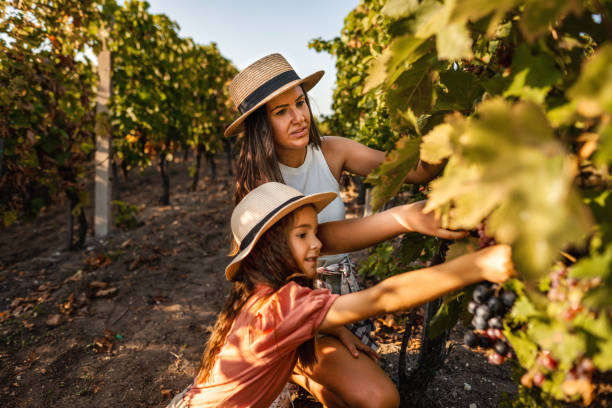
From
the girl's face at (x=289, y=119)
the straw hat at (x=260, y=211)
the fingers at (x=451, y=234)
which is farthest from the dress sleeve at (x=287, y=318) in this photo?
the girl's face at (x=289, y=119)

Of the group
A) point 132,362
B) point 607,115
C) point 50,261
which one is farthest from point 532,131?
point 50,261

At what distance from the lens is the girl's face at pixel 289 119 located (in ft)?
6.57

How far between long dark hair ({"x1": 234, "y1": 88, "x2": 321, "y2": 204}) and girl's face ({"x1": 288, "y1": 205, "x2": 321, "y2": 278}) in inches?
16.9

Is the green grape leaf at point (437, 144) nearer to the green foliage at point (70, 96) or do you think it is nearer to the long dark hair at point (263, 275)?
the long dark hair at point (263, 275)

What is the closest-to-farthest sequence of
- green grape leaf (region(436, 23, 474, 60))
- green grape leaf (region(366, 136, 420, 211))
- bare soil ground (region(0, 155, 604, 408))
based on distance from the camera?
green grape leaf (region(436, 23, 474, 60)) → green grape leaf (region(366, 136, 420, 211)) → bare soil ground (region(0, 155, 604, 408))

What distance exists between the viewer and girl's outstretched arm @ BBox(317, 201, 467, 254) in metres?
1.21

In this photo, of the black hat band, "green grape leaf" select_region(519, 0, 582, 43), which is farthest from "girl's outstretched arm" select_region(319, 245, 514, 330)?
the black hat band

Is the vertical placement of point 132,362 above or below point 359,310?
below

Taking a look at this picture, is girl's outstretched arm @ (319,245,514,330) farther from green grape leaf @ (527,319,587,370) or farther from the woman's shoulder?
the woman's shoulder

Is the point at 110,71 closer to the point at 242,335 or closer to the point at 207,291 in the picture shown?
the point at 207,291

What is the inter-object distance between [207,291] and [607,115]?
4.14 meters

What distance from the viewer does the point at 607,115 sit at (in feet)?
1.62

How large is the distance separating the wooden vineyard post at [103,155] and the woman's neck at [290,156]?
4.26m

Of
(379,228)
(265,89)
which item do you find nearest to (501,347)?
(379,228)
